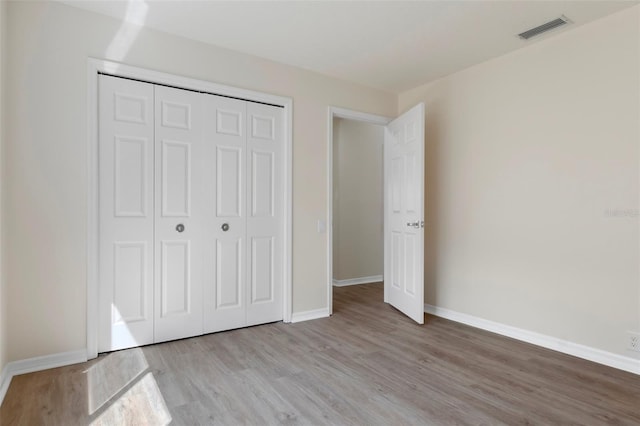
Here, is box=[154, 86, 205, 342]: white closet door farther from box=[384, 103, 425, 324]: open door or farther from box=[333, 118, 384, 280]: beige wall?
box=[333, 118, 384, 280]: beige wall

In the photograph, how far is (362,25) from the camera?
2861mm

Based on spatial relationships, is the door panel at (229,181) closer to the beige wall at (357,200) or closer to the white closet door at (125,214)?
the white closet door at (125,214)

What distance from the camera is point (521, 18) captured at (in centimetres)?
271

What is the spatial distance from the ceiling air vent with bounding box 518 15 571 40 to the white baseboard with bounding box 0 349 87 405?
4.18m

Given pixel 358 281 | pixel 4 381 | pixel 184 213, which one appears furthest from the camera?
pixel 358 281

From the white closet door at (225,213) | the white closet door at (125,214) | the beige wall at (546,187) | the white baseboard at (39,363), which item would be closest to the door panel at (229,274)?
the white closet door at (225,213)

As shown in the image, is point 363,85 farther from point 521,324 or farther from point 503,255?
point 521,324

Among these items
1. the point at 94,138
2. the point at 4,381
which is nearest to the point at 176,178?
the point at 94,138

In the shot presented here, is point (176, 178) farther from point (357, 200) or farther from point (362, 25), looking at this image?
point (357, 200)

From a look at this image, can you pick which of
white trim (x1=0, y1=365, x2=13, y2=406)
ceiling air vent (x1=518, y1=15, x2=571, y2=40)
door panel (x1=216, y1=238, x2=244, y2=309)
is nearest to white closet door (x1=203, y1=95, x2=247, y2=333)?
door panel (x1=216, y1=238, x2=244, y2=309)

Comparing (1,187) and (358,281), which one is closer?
(1,187)

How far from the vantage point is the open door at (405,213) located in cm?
362

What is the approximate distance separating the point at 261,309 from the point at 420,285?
1.57 meters

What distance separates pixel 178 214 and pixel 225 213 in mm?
414
